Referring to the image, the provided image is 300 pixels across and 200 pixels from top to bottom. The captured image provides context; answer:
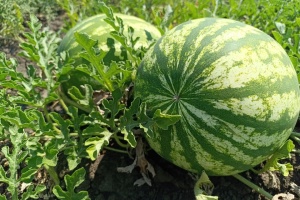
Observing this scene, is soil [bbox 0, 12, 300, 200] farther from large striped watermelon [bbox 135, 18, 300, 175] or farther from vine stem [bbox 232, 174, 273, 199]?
large striped watermelon [bbox 135, 18, 300, 175]

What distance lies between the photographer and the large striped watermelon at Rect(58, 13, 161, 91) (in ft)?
8.66

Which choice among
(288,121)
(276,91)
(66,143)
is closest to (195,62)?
(276,91)

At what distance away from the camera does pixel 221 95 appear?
6.30ft

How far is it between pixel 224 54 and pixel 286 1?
5.44ft

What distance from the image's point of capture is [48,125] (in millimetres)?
2240

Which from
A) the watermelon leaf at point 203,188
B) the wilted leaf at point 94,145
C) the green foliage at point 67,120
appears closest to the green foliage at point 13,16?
the green foliage at point 67,120

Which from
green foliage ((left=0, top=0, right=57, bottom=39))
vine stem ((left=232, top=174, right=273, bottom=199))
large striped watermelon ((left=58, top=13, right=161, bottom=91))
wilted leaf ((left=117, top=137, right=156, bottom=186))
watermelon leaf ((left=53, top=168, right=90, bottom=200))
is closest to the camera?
watermelon leaf ((left=53, top=168, right=90, bottom=200))

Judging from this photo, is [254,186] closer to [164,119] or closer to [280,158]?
[280,158]

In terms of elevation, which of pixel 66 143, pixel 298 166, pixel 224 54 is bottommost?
pixel 298 166

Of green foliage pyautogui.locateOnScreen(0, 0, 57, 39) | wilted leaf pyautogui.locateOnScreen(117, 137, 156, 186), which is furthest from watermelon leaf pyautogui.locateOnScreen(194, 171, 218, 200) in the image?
green foliage pyautogui.locateOnScreen(0, 0, 57, 39)

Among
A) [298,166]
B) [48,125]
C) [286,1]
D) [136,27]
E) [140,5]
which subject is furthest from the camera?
[140,5]

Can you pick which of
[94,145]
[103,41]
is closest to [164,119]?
[94,145]

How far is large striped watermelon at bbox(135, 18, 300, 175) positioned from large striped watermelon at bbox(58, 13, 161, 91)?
54 centimetres

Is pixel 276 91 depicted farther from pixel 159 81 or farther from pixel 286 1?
pixel 286 1
